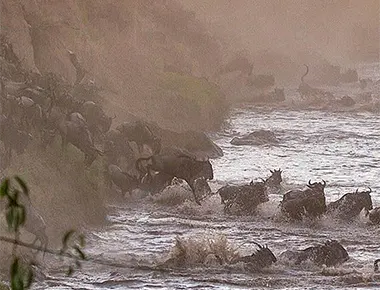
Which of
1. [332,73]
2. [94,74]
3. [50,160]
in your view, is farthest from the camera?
[332,73]

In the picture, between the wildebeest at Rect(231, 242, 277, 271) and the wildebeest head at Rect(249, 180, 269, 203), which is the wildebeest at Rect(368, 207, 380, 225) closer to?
the wildebeest head at Rect(249, 180, 269, 203)

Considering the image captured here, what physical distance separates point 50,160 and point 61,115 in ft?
3.41

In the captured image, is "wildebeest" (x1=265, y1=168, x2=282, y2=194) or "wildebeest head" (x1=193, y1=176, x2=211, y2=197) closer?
"wildebeest head" (x1=193, y1=176, x2=211, y2=197)

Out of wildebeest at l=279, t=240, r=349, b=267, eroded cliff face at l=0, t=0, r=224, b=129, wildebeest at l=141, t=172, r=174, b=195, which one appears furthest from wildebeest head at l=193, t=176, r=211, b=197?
eroded cliff face at l=0, t=0, r=224, b=129

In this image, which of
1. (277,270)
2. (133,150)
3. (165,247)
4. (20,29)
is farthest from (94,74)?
(277,270)

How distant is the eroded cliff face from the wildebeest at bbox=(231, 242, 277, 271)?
1198 cm

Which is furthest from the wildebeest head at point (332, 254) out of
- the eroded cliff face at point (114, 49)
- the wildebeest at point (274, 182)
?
the eroded cliff face at point (114, 49)

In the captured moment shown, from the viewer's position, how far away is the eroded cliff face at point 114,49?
29562 mm

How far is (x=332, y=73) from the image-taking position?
176ft

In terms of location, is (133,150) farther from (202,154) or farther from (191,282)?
(191,282)

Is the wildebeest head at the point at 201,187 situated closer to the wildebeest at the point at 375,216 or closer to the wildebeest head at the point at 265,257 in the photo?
the wildebeest at the point at 375,216

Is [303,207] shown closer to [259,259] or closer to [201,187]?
[201,187]

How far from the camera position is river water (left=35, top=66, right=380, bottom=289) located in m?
16.3

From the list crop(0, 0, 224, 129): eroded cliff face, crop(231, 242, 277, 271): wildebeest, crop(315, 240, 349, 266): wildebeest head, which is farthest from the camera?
crop(0, 0, 224, 129): eroded cliff face
